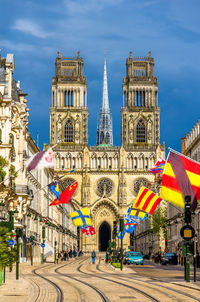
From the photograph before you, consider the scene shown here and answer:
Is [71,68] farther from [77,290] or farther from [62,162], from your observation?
[77,290]

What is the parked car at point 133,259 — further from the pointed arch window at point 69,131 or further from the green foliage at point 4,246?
the pointed arch window at point 69,131

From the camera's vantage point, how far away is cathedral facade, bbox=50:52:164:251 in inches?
4764

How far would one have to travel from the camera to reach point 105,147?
126m

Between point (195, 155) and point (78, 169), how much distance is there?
57.7 meters

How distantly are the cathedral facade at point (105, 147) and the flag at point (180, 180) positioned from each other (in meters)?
94.6

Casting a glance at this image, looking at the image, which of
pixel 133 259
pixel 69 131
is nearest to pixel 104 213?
pixel 69 131

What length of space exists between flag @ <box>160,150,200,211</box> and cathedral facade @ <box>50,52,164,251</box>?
9458cm

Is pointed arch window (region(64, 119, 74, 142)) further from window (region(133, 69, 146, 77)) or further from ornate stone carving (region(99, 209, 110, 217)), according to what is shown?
window (region(133, 69, 146, 77))

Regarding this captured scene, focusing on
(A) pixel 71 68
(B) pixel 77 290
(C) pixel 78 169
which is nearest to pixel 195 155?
(B) pixel 77 290

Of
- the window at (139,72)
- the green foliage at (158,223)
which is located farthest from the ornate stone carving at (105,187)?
the green foliage at (158,223)

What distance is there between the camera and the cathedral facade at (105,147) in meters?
121

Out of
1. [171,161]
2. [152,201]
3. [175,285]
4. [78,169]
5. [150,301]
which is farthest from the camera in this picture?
[78,169]

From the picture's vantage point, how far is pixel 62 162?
123188 millimetres

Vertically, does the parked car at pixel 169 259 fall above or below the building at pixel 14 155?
below
